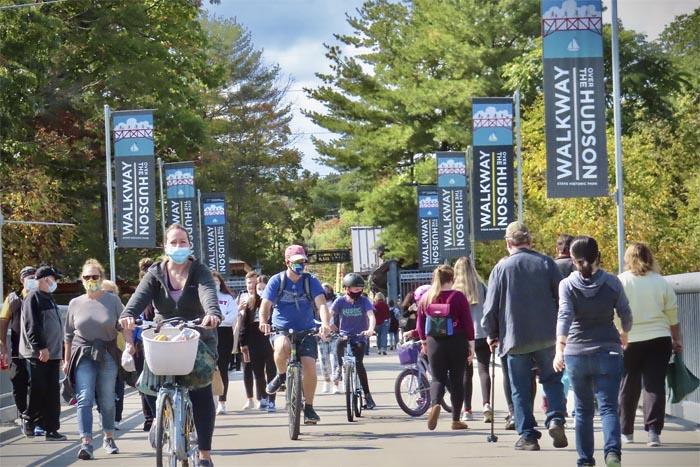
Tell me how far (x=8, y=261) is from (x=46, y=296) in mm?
25910

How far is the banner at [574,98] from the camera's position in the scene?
61.4 feet

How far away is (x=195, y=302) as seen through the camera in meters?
9.80

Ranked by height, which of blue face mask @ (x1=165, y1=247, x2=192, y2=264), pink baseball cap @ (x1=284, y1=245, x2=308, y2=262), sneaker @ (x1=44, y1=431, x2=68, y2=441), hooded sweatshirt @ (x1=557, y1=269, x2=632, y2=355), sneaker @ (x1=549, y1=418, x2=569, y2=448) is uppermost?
blue face mask @ (x1=165, y1=247, x2=192, y2=264)

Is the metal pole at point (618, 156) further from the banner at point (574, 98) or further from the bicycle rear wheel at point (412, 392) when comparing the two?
the bicycle rear wheel at point (412, 392)

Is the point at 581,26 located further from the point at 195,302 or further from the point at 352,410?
the point at 195,302

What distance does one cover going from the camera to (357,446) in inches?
494

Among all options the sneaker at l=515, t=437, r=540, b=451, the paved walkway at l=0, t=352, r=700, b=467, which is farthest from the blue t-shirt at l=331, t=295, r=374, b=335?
the sneaker at l=515, t=437, r=540, b=451

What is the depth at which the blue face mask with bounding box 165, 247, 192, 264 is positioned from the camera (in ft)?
31.9

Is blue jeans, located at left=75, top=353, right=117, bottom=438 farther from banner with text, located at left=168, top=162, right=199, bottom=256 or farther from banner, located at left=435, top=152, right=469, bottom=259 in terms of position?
banner with text, located at left=168, top=162, right=199, bottom=256

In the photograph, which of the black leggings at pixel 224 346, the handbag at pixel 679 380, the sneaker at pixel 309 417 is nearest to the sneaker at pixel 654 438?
the handbag at pixel 679 380

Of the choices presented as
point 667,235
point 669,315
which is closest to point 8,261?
point 667,235

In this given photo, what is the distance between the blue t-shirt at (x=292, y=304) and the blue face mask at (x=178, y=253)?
159 inches

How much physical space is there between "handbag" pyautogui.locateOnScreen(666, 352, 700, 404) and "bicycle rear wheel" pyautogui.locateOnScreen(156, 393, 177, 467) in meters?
4.81

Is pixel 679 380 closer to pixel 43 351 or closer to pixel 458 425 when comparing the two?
pixel 458 425
